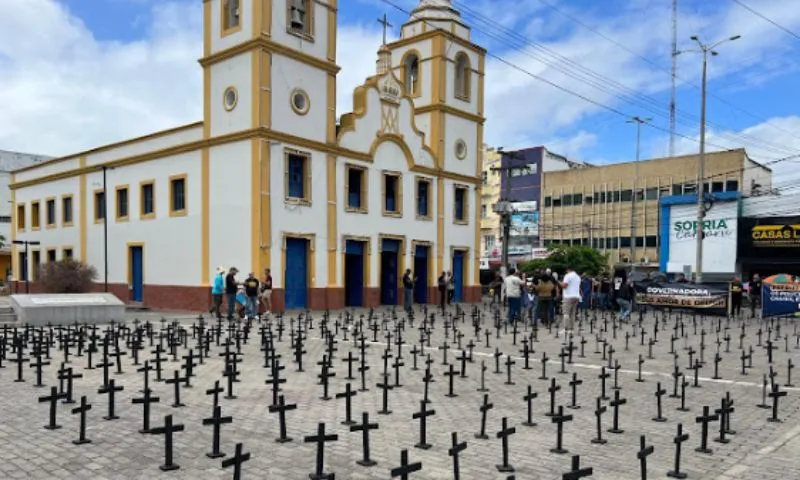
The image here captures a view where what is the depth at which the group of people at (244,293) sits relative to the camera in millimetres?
20031

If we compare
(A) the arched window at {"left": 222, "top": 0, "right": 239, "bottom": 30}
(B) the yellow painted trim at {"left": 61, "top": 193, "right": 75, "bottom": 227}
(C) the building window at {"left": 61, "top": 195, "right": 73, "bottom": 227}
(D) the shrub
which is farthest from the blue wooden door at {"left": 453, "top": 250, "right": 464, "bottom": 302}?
(C) the building window at {"left": 61, "top": 195, "right": 73, "bottom": 227}

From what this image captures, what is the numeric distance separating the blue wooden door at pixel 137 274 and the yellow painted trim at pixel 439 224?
1315 cm

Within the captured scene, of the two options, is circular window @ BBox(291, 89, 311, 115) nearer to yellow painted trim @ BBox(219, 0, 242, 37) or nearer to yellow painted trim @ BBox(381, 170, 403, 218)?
yellow painted trim @ BBox(219, 0, 242, 37)

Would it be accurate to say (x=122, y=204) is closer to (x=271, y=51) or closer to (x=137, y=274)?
(x=137, y=274)

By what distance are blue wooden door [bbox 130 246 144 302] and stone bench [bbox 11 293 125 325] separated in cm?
953

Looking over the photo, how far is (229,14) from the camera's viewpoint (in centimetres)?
2527

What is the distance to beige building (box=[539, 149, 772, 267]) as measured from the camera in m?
53.2

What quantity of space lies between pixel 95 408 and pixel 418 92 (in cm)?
2663

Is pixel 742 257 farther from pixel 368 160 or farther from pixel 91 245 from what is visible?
pixel 91 245

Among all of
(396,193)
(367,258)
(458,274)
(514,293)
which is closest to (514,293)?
(514,293)

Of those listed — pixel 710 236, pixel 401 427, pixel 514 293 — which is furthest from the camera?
pixel 710 236

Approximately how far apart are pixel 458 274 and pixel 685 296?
446 inches

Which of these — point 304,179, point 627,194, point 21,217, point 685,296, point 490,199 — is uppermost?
point 490,199

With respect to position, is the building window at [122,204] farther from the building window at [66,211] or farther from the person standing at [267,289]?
the person standing at [267,289]
